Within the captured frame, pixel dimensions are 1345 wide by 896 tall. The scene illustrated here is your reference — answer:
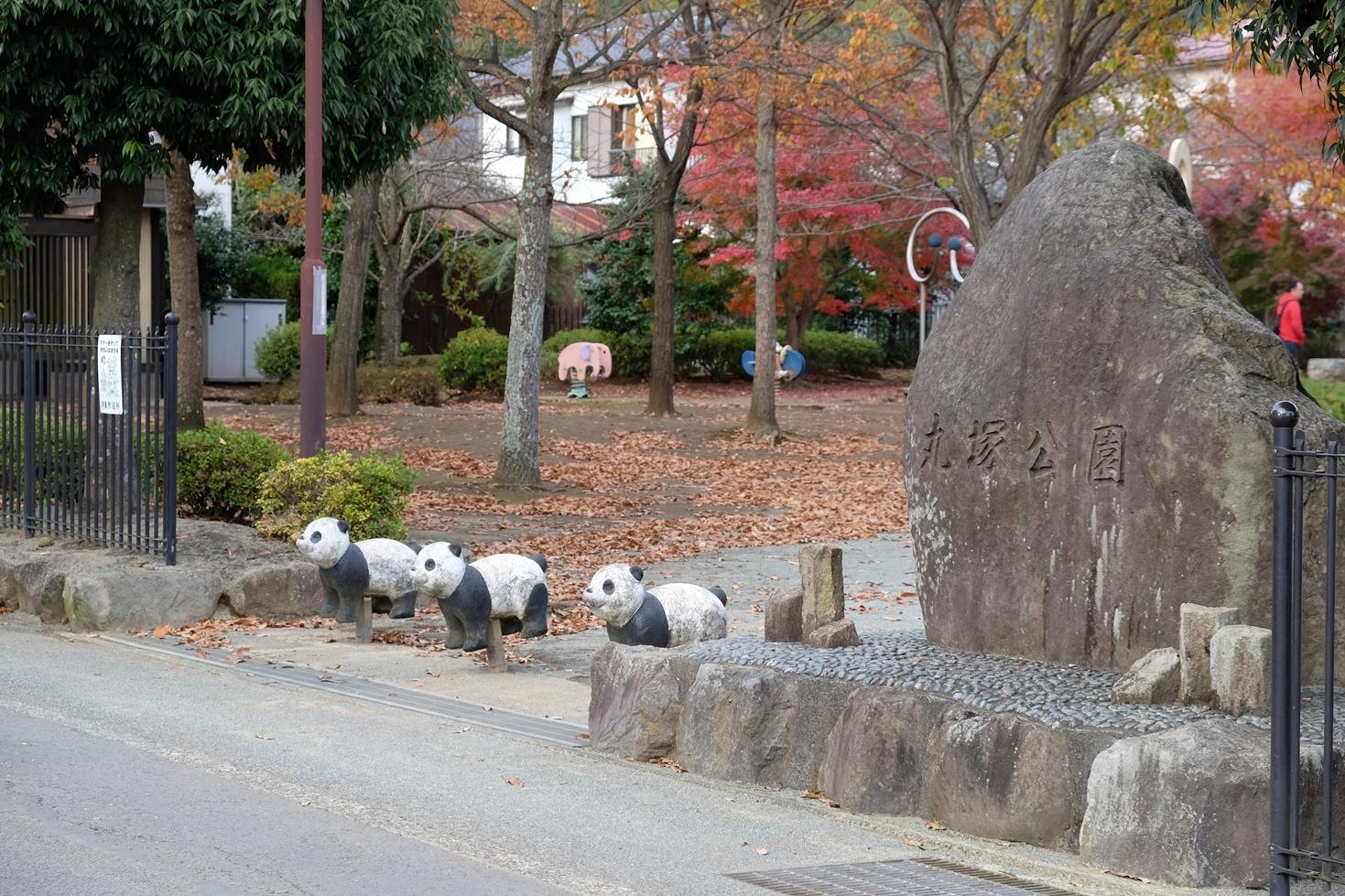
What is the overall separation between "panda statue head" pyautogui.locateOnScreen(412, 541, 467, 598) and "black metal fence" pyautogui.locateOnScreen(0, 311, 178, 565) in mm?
3064

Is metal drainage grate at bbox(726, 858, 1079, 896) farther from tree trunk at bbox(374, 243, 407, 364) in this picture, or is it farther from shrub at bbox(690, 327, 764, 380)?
shrub at bbox(690, 327, 764, 380)

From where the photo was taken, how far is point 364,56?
13406mm

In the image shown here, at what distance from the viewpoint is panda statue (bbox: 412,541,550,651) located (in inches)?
343

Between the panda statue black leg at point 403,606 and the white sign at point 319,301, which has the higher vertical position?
the white sign at point 319,301

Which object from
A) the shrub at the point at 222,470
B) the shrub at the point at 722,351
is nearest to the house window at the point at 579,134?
the shrub at the point at 722,351

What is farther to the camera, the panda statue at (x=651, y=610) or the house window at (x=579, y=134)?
the house window at (x=579, y=134)

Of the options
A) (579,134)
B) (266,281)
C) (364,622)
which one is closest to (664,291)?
(266,281)

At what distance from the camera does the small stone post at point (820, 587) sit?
7.50 m

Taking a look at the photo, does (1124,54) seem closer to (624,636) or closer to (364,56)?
(364,56)

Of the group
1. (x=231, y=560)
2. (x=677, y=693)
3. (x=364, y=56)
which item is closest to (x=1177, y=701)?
(x=677, y=693)

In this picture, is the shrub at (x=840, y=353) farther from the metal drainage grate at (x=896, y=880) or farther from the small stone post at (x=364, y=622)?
the metal drainage grate at (x=896, y=880)

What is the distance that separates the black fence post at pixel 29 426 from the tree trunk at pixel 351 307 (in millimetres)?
12682

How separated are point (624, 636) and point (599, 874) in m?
2.68

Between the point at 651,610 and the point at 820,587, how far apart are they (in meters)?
1.10
